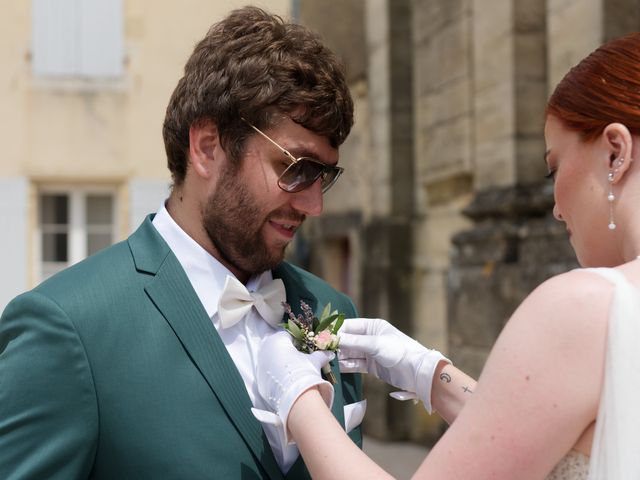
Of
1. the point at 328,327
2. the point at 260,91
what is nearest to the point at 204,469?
the point at 328,327

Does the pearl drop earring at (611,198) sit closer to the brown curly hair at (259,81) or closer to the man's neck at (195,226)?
the brown curly hair at (259,81)

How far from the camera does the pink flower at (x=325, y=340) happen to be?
6.97ft

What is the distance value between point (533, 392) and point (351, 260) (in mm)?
8904

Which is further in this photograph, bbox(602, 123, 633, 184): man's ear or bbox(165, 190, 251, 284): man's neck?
bbox(165, 190, 251, 284): man's neck

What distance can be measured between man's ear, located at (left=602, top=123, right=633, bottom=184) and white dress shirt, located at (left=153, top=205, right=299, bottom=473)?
0.83 meters

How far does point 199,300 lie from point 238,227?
0.22 meters

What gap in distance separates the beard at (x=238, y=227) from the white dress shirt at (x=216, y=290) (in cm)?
4

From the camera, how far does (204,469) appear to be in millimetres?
1934

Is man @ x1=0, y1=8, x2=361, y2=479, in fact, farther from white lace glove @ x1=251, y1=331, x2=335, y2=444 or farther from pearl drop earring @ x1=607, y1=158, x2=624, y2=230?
pearl drop earring @ x1=607, y1=158, x2=624, y2=230

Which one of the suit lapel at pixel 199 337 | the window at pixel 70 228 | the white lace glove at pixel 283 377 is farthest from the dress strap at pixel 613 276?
the window at pixel 70 228

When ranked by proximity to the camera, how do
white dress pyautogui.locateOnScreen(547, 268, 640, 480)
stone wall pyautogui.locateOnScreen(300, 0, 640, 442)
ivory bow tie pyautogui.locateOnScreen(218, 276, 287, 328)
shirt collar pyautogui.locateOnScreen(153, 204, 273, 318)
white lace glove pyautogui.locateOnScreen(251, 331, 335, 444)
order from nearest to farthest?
white dress pyautogui.locateOnScreen(547, 268, 640, 480)
white lace glove pyautogui.locateOnScreen(251, 331, 335, 444)
ivory bow tie pyautogui.locateOnScreen(218, 276, 287, 328)
shirt collar pyautogui.locateOnScreen(153, 204, 273, 318)
stone wall pyautogui.locateOnScreen(300, 0, 640, 442)

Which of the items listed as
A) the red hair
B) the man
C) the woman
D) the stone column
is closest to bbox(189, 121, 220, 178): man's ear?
the man

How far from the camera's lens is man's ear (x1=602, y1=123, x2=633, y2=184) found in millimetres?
1810

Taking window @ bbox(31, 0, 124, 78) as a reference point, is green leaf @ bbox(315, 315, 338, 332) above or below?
below
